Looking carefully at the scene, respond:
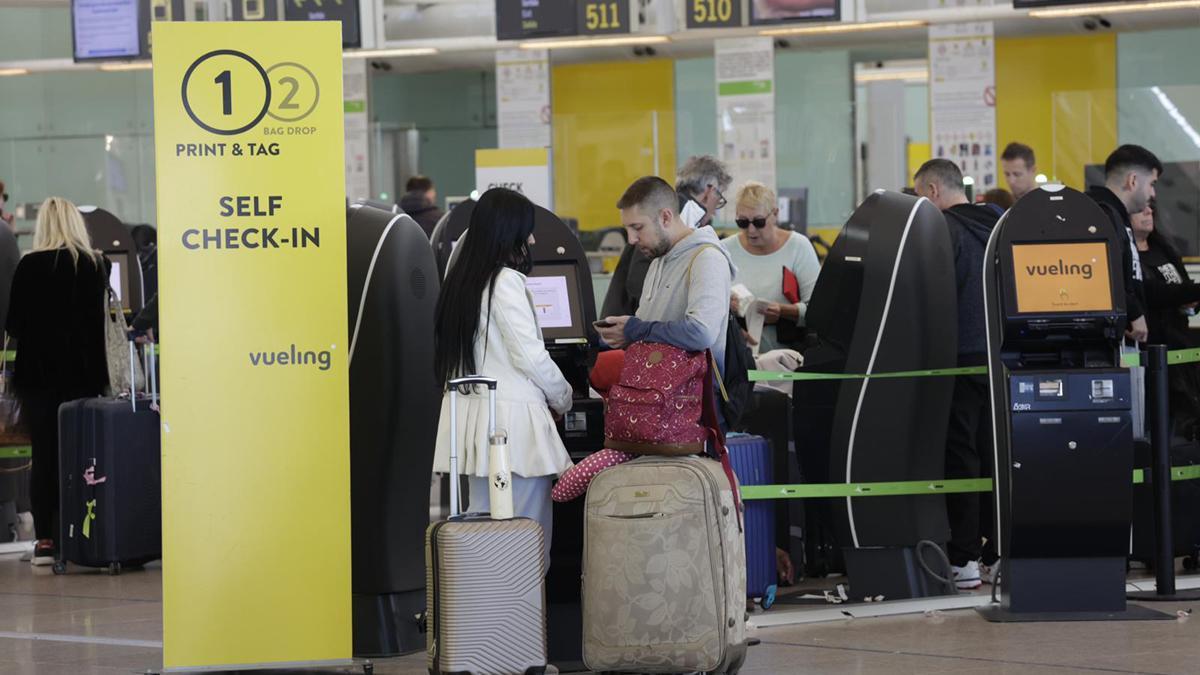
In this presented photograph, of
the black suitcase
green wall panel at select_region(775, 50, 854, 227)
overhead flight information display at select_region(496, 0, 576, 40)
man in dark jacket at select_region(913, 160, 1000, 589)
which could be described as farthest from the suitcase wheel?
green wall panel at select_region(775, 50, 854, 227)

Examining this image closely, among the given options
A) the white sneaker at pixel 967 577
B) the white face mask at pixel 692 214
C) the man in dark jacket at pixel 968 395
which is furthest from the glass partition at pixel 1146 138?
the white face mask at pixel 692 214

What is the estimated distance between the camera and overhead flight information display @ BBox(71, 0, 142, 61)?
537 inches

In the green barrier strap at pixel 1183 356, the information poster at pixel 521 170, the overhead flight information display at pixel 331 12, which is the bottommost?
the green barrier strap at pixel 1183 356

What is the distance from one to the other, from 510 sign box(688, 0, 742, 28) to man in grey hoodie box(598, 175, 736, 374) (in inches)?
299

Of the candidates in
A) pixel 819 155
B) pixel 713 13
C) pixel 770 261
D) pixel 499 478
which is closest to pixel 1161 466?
pixel 770 261

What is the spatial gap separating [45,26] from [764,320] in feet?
34.3

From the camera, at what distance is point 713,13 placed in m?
12.5

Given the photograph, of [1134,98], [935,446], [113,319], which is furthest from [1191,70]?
[113,319]

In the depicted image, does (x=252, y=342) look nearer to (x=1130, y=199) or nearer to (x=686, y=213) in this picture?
(x=686, y=213)

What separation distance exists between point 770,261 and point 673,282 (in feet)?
7.20

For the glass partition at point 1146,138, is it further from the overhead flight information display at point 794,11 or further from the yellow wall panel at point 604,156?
the yellow wall panel at point 604,156

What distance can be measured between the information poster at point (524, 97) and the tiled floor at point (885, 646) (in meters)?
7.74

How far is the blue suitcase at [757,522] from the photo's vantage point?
6.09 m

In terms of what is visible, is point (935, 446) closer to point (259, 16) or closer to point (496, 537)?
point (496, 537)
